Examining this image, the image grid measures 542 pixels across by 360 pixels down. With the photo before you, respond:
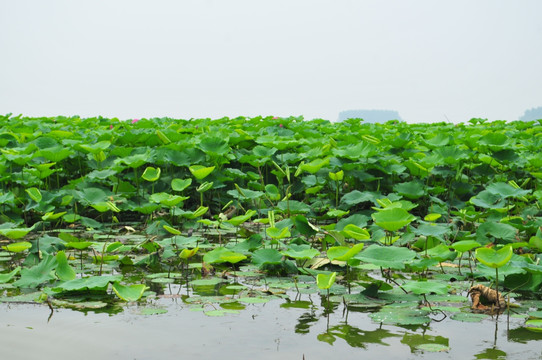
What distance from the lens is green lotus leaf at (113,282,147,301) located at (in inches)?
82.3

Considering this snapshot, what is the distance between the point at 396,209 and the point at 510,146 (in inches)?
96.4

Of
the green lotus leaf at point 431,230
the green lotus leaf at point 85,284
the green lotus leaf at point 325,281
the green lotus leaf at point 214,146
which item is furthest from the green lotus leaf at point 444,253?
the green lotus leaf at point 214,146

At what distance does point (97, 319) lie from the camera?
2.01 metres

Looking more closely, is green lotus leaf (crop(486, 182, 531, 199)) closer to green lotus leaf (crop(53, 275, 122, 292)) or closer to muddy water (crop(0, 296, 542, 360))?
muddy water (crop(0, 296, 542, 360))

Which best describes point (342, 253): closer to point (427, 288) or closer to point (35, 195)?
point (427, 288)

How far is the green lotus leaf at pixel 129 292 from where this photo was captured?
2.09 m

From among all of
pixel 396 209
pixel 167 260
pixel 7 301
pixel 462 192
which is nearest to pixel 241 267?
pixel 167 260

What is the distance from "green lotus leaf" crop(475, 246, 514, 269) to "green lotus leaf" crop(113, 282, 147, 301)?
114 centimetres

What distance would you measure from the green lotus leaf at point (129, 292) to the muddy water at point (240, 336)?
0.05 m

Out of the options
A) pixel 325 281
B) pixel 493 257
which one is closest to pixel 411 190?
pixel 493 257

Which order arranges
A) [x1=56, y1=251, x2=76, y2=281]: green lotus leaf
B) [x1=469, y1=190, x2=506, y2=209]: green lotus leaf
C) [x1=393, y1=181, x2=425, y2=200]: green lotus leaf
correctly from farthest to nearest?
[x1=393, y1=181, x2=425, y2=200]: green lotus leaf
[x1=469, y1=190, x2=506, y2=209]: green lotus leaf
[x1=56, y1=251, x2=76, y2=281]: green lotus leaf

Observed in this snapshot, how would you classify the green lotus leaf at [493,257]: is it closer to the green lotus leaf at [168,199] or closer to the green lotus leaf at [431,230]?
the green lotus leaf at [431,230]

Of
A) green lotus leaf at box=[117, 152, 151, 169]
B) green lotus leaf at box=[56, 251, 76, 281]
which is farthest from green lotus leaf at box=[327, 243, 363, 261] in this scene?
green lotus leaf at box=[117, 152, 151, 169]

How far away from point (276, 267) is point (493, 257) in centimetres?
101
